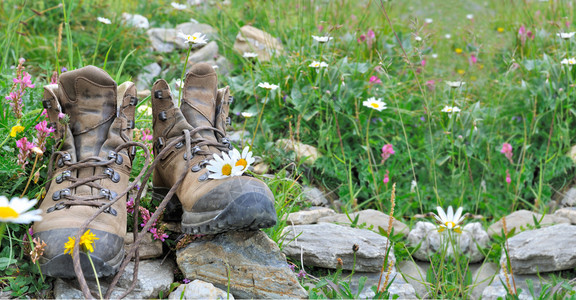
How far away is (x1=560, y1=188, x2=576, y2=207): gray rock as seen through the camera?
11.4 ft

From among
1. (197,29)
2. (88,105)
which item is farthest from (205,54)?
(88,105)

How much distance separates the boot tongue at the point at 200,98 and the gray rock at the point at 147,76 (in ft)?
6.56

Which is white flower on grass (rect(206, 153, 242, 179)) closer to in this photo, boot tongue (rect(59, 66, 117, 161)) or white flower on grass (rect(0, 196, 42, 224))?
boot tongue (rect(59, 66, 117, 161))

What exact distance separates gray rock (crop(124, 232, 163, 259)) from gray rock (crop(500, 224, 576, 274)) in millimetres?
1707

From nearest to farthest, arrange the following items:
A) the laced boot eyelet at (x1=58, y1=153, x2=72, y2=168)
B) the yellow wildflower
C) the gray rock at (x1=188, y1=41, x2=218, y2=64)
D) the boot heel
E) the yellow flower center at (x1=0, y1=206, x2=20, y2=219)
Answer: the yellow flower center at (x1=0, y1=206, x2=20, y2=219) → the yellow wildflower → the laced boot eyelet at (x1=58, y1=153, x2=72, y2=168) → the boot heel → the gray rock at (x1=188, y1=41, x2=218, y2=64)

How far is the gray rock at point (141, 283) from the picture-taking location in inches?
71.5

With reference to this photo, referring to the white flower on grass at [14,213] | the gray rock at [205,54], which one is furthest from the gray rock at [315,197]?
the white flower on grass at [14,213]

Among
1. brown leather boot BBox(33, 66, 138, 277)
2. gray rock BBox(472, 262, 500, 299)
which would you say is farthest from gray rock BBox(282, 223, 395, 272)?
brown leather boot BBox(33, 66, 138, 277)

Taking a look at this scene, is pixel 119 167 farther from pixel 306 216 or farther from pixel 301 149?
pixel 301 149

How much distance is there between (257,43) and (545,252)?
9.85 ft

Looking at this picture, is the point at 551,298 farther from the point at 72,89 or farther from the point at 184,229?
the point at 72,89

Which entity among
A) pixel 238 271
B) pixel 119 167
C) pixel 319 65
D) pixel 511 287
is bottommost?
pixel 511 287

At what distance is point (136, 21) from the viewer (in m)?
4.98

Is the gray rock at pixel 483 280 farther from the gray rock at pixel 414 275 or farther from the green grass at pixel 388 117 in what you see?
the green grass at pixel 388 117
